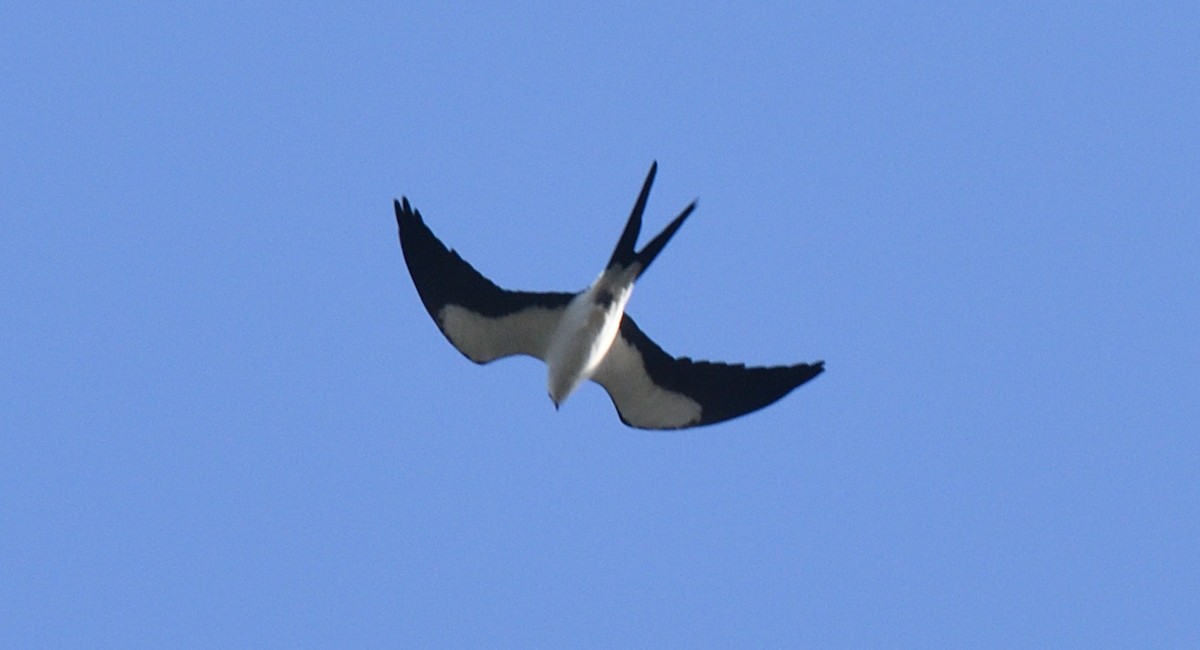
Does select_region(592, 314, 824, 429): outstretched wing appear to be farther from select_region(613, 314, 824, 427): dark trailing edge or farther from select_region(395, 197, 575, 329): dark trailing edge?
select_region(395, 197, 575, 329): dark trailing edge

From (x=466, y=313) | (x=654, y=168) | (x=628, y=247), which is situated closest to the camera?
(x=654, y=168)

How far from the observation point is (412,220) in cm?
1371

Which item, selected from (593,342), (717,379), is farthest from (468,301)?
(717,379)

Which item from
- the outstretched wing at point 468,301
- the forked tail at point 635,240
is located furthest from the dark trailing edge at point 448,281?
the forked tail at point 635,240

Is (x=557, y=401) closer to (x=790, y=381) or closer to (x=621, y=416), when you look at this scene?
(x=621, y=416)

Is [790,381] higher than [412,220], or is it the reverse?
[412,220]

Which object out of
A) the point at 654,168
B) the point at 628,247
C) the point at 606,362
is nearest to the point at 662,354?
the point at 606,362

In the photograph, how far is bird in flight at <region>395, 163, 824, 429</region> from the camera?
1359 cm

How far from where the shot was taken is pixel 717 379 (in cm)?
1419

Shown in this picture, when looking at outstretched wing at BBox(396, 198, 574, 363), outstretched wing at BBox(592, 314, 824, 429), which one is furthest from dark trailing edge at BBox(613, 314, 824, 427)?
outstretched wing at BBox(396, 198, 574, 363)

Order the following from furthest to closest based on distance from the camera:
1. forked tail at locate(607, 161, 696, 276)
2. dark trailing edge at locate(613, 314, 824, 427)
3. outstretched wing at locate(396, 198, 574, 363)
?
1. dark trailing edge at locate(613, 314, 824, 427)
2. outstretched wing at locate(396, 198, 574, 363)
3. forked tail at locate(607, 161, 696, 276)

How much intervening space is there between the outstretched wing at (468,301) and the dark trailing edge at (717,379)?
0.73m

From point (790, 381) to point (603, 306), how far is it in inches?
70.4

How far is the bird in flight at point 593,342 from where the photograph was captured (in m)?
13.6
